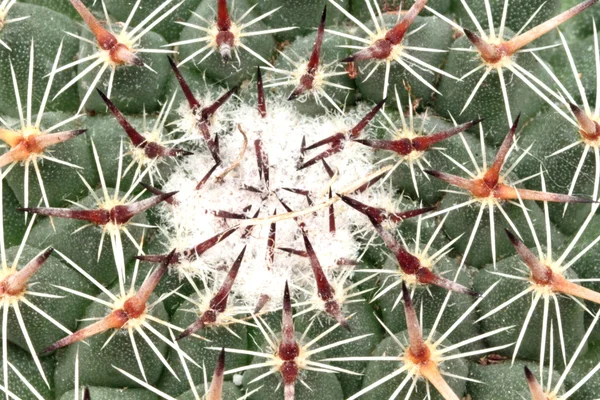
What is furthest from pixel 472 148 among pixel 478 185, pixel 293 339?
pixel 293 339

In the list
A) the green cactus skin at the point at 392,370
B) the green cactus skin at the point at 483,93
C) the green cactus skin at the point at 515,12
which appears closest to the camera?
the green cactus skin at the point at 392,370

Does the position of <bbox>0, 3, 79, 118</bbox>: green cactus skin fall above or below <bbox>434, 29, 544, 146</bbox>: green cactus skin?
above

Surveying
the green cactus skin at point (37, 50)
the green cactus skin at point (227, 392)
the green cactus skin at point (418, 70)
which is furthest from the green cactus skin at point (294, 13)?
the green cactus skin at point (227, 392)

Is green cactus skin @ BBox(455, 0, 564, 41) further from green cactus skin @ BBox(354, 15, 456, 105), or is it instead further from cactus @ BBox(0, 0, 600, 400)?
green cactus skin @ BBox(354, 15, 456, 105)

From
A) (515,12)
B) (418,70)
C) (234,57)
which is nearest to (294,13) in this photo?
(234,57)

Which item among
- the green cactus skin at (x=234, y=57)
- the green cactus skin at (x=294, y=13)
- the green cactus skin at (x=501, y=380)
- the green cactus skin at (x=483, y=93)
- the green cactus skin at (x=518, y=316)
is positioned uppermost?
the green cactus skin at (x=294, y=13)

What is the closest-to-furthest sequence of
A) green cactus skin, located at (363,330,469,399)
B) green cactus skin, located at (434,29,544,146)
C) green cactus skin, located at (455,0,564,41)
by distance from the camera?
green cactus skin, located at (363,330,469,399), green cactus skin, located at (434,29,544,146), green cactus skin, located at (455,0,564,41)

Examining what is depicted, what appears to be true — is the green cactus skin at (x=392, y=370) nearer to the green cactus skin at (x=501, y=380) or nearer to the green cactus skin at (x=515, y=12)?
the green cactus skin at (x=501, y=380)

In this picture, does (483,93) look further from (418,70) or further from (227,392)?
(227,392)

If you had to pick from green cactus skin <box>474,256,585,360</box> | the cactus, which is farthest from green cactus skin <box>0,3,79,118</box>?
green cactus skin <box>474,256,585,360</box>
